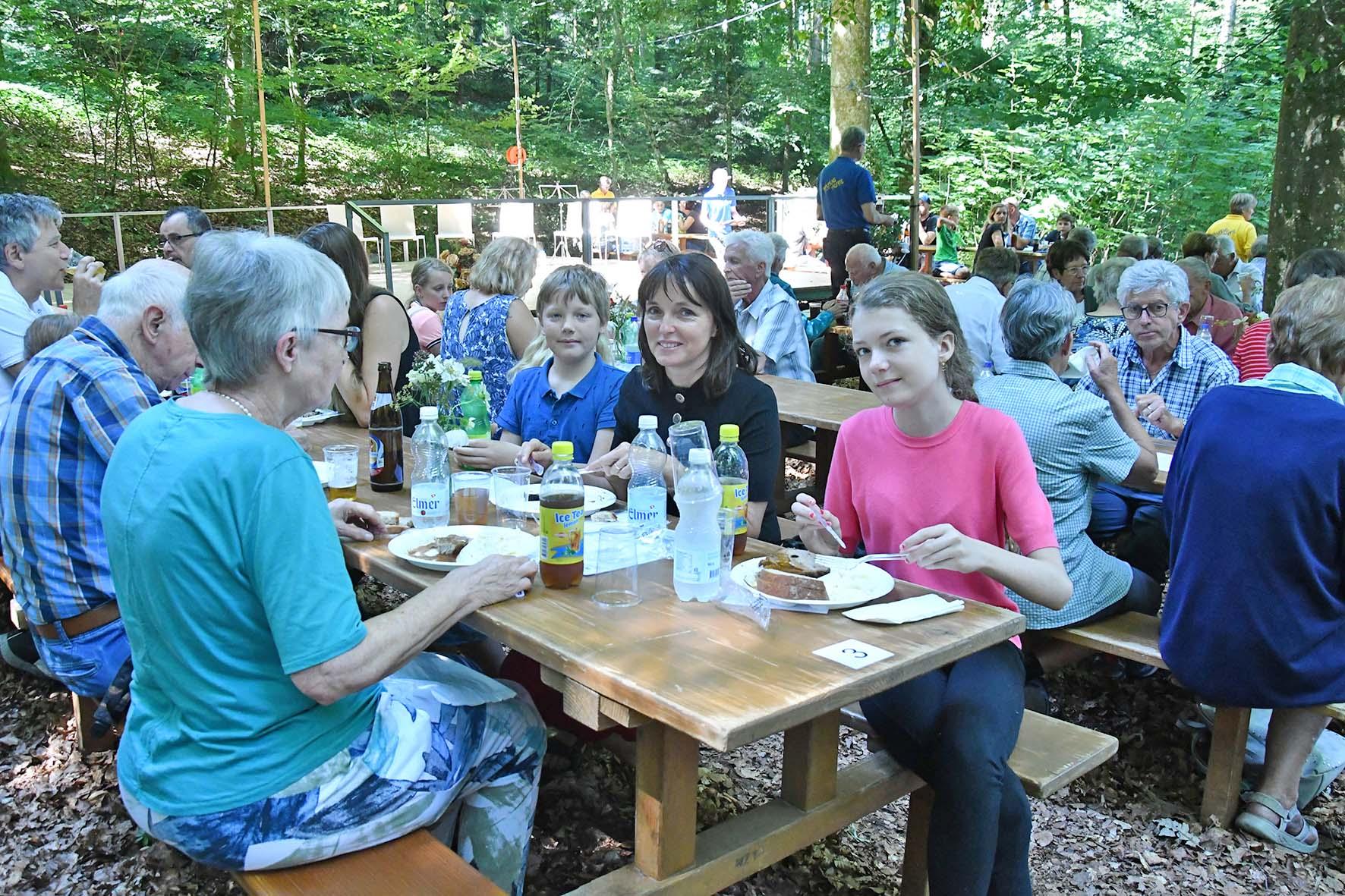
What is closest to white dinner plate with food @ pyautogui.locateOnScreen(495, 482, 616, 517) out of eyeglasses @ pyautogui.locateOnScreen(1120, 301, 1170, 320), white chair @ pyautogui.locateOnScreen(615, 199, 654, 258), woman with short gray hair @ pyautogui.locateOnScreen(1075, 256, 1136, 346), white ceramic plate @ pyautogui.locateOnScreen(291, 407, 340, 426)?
white ceramic plate @ pyautogui.locateOnScreen(291, 407, 340, 426)

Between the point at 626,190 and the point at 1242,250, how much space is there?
655 inches

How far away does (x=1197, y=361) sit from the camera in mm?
4078

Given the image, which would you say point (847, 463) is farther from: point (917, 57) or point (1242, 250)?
point (1242, 250)

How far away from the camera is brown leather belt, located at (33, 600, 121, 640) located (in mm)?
2719

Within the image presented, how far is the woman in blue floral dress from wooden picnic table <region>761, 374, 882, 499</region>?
1.25 m

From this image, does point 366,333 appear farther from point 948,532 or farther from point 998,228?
point 998,228

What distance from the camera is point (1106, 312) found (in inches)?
222

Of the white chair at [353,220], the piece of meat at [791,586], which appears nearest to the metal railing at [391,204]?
the white chair at [353,220]

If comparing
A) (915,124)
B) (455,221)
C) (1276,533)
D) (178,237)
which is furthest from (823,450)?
(455,221)

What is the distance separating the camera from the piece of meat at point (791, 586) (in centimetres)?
207

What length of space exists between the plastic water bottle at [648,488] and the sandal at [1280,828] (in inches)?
75.2

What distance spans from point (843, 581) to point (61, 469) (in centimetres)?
205

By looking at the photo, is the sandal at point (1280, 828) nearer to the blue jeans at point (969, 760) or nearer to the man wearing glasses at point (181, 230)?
the blue jeans at point (969, 760)

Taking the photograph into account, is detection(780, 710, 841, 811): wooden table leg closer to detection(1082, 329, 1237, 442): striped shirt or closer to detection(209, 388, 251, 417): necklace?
detection(209, 388, 251, 417): necklace
